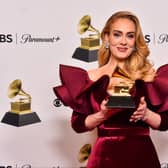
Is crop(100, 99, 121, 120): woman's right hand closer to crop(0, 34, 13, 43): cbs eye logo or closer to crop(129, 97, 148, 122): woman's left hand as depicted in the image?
crop(129, 97, 148, 122): woman's left hand

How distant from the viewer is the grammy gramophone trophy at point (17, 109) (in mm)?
1465

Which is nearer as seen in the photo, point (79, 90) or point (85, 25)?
point (79, 90)

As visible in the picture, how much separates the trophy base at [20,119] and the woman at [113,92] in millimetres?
364

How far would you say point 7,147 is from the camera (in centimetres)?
148

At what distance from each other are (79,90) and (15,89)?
0.42 metres

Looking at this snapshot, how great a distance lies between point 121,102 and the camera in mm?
1011

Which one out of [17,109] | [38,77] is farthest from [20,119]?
[38,77]

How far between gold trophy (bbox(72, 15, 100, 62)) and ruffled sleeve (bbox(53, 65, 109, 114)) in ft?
1.16

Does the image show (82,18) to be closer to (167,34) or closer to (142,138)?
(167,34)

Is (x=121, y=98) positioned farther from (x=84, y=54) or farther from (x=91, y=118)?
(x=84, y=54)

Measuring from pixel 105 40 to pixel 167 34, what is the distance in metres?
0.42

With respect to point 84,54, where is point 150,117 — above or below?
below

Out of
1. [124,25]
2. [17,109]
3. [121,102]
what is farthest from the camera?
[17,109]

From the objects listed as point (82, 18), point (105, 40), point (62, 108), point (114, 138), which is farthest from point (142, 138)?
point (82, 18)
